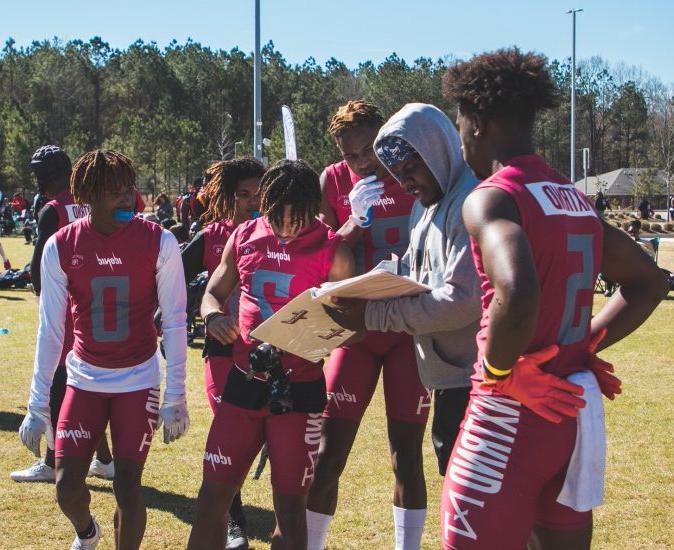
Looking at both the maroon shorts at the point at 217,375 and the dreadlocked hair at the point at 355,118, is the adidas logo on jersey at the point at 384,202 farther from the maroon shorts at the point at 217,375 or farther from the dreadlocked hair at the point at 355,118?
the maroon shorts at the point at 217,375

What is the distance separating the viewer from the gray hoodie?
10.7 ft

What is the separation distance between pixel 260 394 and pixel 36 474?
10.6 ft

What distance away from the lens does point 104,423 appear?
4.20 metres

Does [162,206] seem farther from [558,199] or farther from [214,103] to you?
[214,103]

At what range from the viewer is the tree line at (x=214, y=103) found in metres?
63.9

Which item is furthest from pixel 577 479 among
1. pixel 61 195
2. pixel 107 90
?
pixel 107 90

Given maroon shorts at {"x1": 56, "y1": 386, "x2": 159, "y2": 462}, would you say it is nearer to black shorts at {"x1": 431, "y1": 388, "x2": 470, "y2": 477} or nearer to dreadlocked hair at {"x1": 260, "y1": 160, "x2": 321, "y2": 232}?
dreadlocked hair at {"x1": 260, "y1": 160, "x2": 321, "y2": 232}

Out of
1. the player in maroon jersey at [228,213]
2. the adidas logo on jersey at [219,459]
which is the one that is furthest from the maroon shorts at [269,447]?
the player in maroon jersey at [228,213]

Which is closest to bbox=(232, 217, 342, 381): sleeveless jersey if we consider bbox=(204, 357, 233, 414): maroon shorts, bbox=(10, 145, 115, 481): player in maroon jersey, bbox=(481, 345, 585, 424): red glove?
bbox=(204, 357, 233, 414): maroon shorts

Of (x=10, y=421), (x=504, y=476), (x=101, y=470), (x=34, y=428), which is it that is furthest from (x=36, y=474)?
(x=504, y=476)

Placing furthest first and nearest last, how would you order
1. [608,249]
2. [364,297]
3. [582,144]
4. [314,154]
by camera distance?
[582,144] < [314,154] < [364,297] < [608,249]

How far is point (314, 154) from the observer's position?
6319 cm

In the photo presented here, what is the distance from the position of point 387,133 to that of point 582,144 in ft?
320

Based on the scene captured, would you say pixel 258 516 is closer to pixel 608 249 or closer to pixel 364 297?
pixel 364 297
